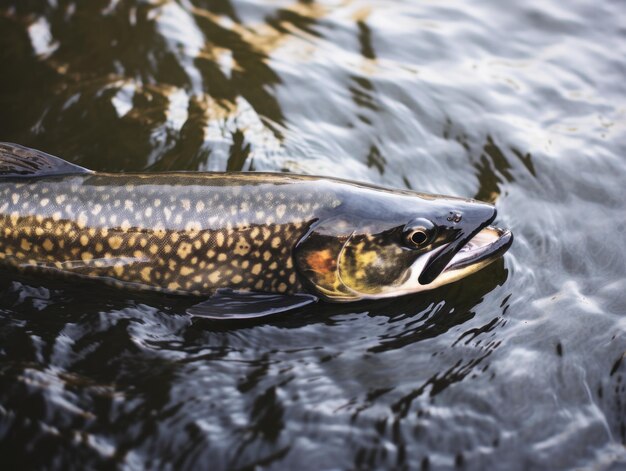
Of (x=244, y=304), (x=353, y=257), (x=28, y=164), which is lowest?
(x=244, y=304)

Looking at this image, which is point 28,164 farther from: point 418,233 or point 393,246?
point 418,233

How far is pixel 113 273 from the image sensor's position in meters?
4.84

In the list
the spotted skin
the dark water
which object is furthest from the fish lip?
the spotted skin

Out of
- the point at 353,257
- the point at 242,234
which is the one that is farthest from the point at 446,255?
the point at 242,234

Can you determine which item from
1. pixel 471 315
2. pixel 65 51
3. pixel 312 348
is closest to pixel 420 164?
pixel 471 315

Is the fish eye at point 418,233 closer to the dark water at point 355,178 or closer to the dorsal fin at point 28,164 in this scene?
the dark water at point 355,178

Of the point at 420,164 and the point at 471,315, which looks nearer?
the point at 471,315

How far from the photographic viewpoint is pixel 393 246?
15.3ft

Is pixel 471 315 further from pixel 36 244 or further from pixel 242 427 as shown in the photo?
pixel 36 244

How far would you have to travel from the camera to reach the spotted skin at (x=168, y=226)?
4.71 m

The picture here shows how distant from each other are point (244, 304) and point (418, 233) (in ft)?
3.80

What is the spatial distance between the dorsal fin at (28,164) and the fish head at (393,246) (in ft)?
5.42

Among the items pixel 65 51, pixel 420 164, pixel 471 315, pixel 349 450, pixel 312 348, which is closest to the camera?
pixel 349 450

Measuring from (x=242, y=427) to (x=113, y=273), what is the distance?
60.5 inches
